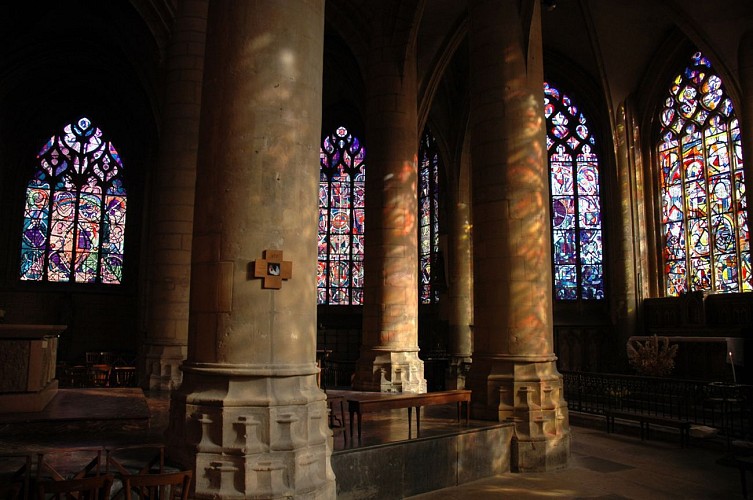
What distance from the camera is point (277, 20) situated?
532 cm

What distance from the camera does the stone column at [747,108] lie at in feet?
49.5

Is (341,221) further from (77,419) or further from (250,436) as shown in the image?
(250,436)

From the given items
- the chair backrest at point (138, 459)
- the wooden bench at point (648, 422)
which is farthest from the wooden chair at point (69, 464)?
the wooden bench at point (648, 422)

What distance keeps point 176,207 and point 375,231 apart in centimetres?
399

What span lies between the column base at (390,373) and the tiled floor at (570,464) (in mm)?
1785

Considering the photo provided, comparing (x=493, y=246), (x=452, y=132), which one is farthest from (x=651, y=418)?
(x=452, y=132)

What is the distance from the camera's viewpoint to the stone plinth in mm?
6445

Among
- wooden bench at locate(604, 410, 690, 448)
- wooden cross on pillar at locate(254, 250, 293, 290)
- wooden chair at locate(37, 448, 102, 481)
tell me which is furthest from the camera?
wooden bench at locate(604, 410, 690, 448)

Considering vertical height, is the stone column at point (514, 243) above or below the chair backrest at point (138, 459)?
above

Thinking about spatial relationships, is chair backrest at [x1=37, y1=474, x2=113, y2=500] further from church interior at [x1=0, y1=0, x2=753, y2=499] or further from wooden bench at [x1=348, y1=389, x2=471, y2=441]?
wooden bench at [x1=348, y1=389, x2=471, y2=441]

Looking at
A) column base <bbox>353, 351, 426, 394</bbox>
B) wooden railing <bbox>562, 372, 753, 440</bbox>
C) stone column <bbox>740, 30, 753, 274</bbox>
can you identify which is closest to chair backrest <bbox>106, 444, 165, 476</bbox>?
column base <bbox>353, 351, 426, 394</bbox>

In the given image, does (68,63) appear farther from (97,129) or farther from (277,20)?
(277,20)

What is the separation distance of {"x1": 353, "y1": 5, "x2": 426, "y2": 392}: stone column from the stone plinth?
628 centimetres

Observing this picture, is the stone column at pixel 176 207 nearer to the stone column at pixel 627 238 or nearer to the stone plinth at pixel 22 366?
the stone plinth at pixel 22 366
